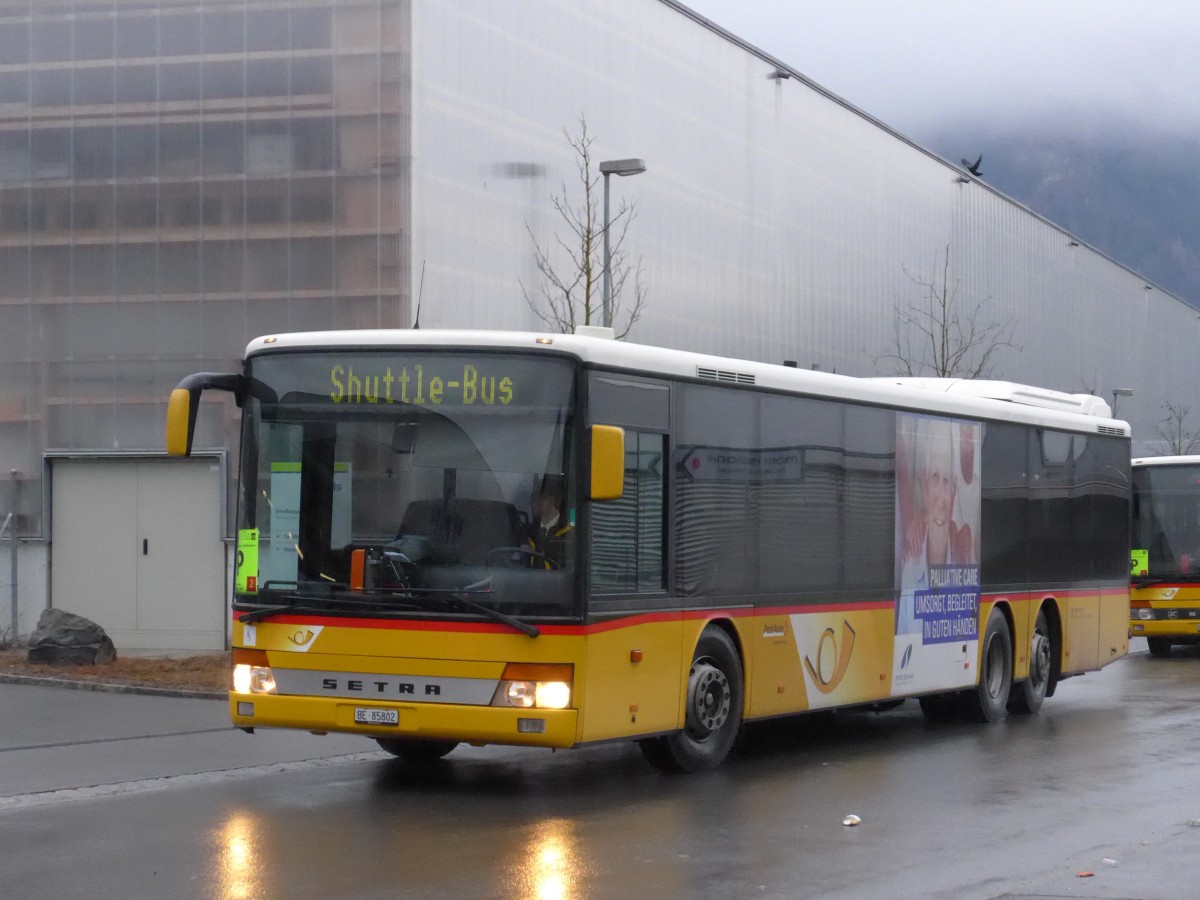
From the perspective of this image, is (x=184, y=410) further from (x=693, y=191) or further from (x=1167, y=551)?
(x=693, y=191)

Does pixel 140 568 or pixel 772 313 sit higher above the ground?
pixel 772 313

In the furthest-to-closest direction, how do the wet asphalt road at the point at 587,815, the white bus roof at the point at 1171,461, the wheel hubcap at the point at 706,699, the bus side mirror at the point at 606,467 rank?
1. the white bus roof at the point at 1171,461
2. the wheel hubcap at the point at 706,699
3. the bus side mirror at the point at 606,467
4. the wet asphalt road at the point at 587,815

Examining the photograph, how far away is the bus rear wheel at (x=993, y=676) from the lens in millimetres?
17125

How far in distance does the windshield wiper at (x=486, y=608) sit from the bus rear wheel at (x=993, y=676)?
7.06 meters

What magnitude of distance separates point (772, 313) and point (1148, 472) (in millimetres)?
10485

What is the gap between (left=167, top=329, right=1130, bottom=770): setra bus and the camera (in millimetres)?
11273

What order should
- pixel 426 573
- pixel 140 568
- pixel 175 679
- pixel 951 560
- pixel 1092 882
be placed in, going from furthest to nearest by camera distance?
1. pixel 140 568
2. pixel 175 679
3. pixel 951 560
4. pixel 426 573
5. pixel 1092 882

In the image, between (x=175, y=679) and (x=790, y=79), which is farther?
(x=790, y=79)

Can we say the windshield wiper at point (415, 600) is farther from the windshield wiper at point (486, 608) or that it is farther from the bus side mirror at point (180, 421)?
the bus side mirror at point (180, 421)

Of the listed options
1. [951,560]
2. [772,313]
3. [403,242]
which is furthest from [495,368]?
[772,313]

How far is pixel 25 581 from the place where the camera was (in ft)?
81.1

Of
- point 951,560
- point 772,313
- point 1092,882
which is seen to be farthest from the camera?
point 772,313

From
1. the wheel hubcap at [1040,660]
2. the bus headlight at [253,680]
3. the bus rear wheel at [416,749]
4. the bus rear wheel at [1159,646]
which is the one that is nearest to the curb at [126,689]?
the bus rear wheel at [416,749]

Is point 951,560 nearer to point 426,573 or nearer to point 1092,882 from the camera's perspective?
point 426,573
